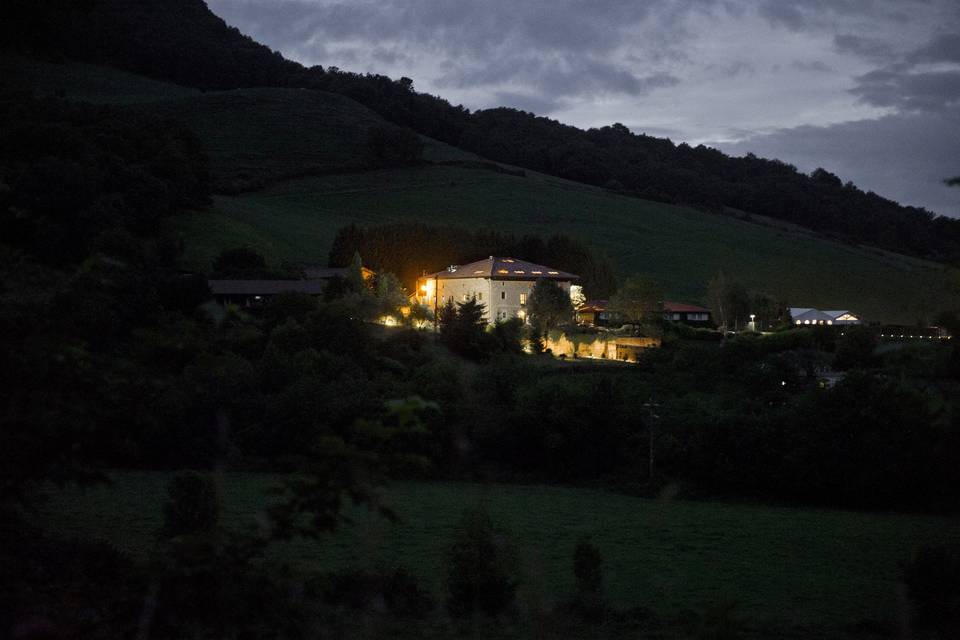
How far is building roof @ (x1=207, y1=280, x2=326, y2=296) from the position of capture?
47812mm

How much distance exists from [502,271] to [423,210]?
88.1 feet

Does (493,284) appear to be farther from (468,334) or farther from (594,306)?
(468,334)

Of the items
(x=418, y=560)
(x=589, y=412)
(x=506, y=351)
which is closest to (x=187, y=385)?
(x=418, y=560)

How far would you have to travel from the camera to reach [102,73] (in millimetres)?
109000

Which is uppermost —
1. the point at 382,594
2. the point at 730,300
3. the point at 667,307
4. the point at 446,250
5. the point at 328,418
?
the point at 446,250

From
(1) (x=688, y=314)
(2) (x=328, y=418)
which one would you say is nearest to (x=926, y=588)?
(2) (x=328, y=418)

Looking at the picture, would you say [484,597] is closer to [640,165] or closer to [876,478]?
[876,478]

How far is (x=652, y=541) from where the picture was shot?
22828mm

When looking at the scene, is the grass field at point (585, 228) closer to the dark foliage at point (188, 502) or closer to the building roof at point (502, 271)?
the building roof at point (502, 271)

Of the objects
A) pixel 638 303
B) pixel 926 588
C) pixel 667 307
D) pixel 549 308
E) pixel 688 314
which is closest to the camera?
pixel 926 588

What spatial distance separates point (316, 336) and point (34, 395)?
38.2 meters

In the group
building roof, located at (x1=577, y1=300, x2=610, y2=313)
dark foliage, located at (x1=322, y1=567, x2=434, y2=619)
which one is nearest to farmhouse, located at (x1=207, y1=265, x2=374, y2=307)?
building roof, located at (x1=577, y1=300, x2=610, y2=313)

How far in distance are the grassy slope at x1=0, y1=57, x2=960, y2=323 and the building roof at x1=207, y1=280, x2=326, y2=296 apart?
19.4 feet

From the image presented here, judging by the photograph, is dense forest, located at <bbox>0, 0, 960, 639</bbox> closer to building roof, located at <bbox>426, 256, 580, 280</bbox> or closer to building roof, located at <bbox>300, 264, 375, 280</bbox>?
building roof, located at <bbox>300, 264, 375, 280</bbox>
